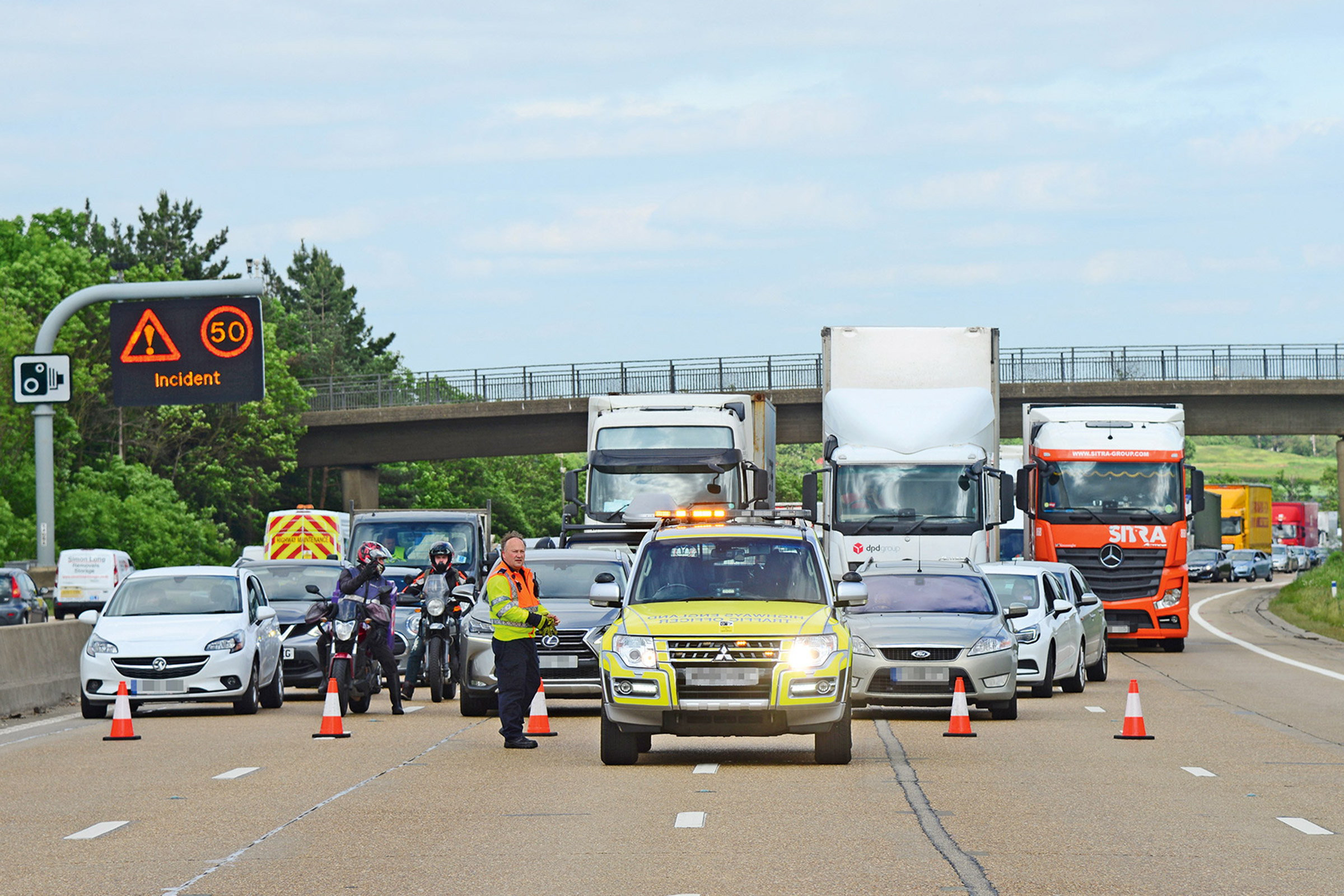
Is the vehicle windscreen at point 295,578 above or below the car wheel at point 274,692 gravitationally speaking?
above

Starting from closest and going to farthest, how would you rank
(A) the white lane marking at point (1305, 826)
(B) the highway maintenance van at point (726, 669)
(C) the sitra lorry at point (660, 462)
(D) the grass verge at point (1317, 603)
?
(A) the white lane marking at point (1305, 826) → (B) the highway maintenance van at point (726, 669) → (C) the sitra lorry at point (660, 462) → (D) the grass verge at point (1317, 603)

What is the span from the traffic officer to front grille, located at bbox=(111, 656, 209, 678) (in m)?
4.78

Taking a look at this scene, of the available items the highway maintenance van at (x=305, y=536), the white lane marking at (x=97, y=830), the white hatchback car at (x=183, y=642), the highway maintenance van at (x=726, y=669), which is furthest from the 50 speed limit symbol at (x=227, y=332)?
the white lane marking at (x=97, y=830)

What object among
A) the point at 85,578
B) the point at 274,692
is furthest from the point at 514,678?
the point at 85,578

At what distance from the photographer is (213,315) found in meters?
34.6

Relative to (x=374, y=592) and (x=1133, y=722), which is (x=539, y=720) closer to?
(x=374, y=592)

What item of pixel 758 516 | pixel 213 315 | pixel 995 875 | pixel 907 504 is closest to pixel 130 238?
pixel 213 315

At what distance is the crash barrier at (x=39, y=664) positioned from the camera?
22.3 m

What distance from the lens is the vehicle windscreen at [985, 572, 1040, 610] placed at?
24.8 metres

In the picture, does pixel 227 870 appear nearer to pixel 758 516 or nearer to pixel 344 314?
pixel 758 516

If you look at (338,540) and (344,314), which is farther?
(344,314)

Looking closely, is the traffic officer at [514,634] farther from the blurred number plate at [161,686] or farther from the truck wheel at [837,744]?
the blurred number plate at [161,686]

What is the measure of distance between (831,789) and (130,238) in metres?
102

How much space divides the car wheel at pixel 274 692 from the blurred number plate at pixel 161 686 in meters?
1.65
